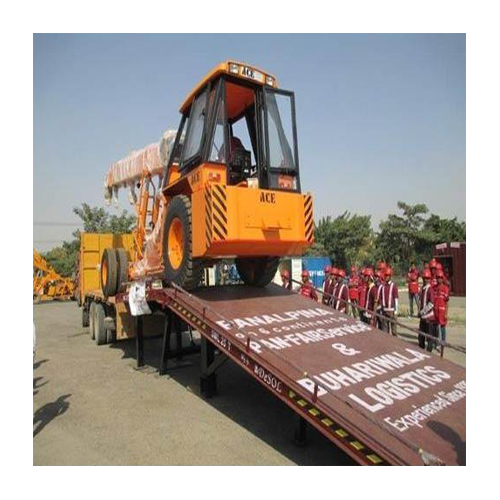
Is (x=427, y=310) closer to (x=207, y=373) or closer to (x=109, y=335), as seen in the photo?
(x=207, y=373)

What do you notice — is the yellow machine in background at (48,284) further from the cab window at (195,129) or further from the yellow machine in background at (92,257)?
the cab window at (195,129)

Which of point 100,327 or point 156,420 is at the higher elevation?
point 100,327

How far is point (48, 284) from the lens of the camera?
22141mm

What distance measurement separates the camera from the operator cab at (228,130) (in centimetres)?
536

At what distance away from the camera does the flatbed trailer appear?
318 cm

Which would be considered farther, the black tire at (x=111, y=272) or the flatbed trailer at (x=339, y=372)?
the black tire at (x=111, y=272)

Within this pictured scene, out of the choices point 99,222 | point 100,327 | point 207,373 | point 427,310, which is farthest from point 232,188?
point 99,222

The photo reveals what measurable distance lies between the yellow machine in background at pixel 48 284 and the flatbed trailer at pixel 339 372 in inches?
691

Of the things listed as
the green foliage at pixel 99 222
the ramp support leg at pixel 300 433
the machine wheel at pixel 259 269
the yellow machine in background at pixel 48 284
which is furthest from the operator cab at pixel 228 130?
the green foliage at pixel 99 222

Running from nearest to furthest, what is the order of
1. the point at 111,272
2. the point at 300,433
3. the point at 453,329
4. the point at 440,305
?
the point at 300,433 → the point at 440,305 → the point at 111,272 → the point at 453,329

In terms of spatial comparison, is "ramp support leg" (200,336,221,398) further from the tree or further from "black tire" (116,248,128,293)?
the tree

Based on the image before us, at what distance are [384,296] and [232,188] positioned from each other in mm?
5176

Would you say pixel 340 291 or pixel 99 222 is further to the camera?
pixel 99 222

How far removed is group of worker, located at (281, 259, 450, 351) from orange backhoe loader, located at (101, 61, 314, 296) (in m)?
2.03
